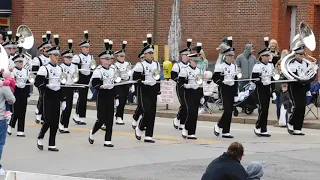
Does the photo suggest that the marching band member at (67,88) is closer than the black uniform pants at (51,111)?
No

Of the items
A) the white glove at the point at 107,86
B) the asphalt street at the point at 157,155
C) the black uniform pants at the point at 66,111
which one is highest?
the white glove at the point at 107,86

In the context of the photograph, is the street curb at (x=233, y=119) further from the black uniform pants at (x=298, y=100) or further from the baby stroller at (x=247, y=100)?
the black uniform pants at (x=298, y=100)

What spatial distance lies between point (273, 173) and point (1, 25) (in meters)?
22.8

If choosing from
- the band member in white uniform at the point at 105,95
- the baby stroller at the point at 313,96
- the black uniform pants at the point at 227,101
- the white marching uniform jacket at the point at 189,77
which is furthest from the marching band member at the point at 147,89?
the baby stroller at the point at 313,96

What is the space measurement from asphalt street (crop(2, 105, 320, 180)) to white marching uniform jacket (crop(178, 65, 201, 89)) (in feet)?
3.82

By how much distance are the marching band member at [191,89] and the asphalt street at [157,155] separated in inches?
16.9

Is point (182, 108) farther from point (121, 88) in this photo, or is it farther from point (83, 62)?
point (83, 62)

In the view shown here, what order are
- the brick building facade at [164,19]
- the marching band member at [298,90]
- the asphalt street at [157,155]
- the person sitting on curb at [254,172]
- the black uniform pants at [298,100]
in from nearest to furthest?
the person sitting on curb at [254,172] < the asphalt street at [157,155] < the marching band member at [298,90] < the black uniform pants at [298,100] < the brick building facade at [164,19]

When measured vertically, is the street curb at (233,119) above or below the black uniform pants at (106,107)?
below

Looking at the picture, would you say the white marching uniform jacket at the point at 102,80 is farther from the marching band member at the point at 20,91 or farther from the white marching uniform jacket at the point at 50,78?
the marching band member at the point at 20,91

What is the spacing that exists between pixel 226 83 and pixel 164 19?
1197 cm

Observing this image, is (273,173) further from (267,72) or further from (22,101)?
(22,101)

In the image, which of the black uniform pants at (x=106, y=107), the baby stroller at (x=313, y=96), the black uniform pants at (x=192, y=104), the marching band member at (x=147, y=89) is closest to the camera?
the black uniform pants at (x=106, y=107)

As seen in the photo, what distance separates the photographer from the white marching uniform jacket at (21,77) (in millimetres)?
18422
